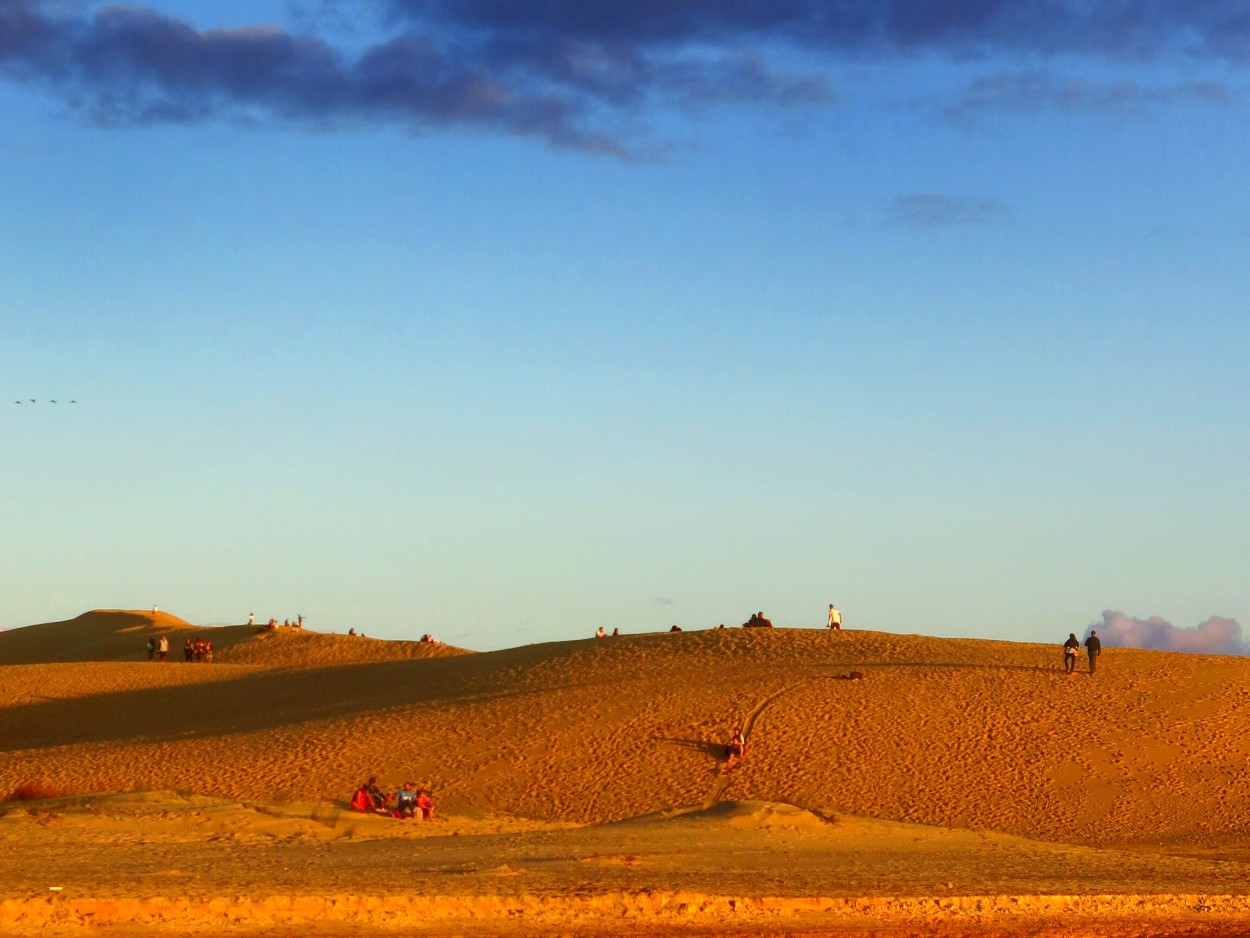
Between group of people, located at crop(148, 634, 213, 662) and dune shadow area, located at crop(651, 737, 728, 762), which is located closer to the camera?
dune shadow area, located at crop(651, 737, 728, 762)

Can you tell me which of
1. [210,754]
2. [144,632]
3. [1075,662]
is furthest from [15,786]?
[144,632]

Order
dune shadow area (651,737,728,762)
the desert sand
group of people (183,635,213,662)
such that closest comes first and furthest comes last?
the desert sand → dune shadow area (651,737,728,762) → group of people (183,635,213,662)

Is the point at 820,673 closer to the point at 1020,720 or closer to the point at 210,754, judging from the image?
the point at 1020,720

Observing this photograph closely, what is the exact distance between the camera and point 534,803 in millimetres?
32438

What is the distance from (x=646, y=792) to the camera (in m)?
32.9

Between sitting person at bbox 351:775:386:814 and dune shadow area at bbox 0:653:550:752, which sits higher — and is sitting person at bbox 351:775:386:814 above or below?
below

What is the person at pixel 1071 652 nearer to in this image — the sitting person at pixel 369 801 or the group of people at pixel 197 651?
the sitting person at pixel 369 801

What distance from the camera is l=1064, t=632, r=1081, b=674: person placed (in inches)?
1635

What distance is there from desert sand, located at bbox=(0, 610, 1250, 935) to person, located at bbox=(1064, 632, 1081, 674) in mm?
605

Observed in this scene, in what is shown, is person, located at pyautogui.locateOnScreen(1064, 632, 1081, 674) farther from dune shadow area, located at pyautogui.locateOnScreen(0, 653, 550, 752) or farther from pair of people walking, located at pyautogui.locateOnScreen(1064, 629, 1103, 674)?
dune shadow area, located at pyautogui.locateOnScreen(0, 653, 550, 752)

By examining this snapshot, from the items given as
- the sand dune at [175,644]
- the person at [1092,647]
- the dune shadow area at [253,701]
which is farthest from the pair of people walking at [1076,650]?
the sand dune at [175,644]

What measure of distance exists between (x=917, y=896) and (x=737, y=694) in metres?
17.9

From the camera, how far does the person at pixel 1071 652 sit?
41531 millimetres

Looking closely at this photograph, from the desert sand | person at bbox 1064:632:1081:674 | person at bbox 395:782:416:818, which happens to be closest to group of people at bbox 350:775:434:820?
person at bbox 395:782:416:818
